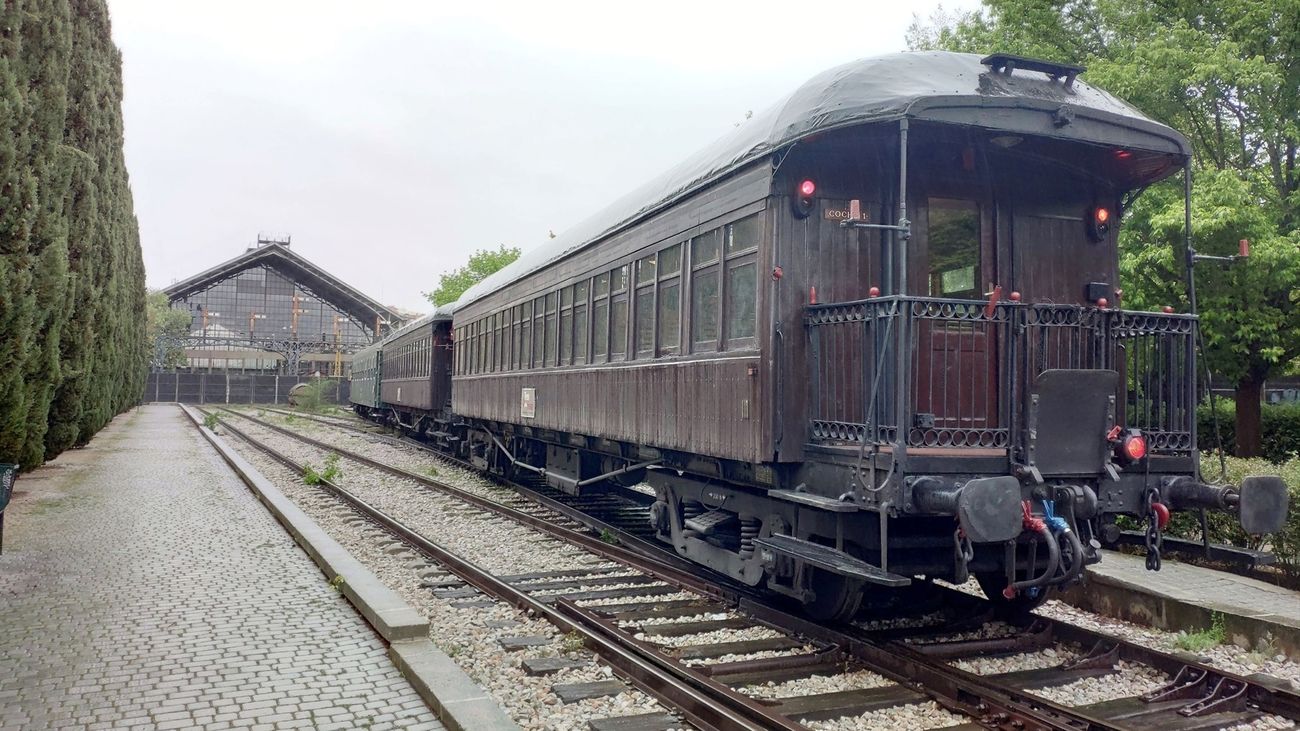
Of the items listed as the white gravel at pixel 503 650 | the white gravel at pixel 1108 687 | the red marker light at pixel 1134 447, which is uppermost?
the red marker light at pixel 1134 447

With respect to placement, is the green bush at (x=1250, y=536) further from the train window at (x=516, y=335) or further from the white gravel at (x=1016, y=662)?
the train window at (x=516, y=335)

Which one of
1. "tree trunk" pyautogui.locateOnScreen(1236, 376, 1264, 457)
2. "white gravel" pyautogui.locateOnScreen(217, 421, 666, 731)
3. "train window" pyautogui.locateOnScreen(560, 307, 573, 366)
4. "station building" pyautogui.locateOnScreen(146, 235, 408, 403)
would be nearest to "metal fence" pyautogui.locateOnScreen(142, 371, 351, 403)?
"station building" pyautogui.locateOnScreen(146, 235, 408, 403)

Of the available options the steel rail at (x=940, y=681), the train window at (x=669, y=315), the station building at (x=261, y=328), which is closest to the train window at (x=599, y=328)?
the train window at (x=669, y=315)

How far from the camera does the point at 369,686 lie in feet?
16.2

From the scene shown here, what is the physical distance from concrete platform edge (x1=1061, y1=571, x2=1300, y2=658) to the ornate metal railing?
3.94ft

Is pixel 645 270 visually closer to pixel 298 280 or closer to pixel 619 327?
pixel 619 327

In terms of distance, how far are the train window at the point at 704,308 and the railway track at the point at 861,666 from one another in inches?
75.4

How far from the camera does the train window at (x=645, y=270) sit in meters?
8.13

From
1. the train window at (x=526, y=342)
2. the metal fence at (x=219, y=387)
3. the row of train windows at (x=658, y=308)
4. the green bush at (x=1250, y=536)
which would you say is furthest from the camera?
the metal fence at (x=219, y=387)

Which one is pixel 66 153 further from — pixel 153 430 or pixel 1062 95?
pixel 153 430

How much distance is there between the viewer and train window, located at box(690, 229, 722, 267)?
6.81 metres

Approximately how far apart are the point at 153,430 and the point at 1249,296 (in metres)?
29.9

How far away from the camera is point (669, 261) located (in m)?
7.71

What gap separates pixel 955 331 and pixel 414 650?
12.4 feet
